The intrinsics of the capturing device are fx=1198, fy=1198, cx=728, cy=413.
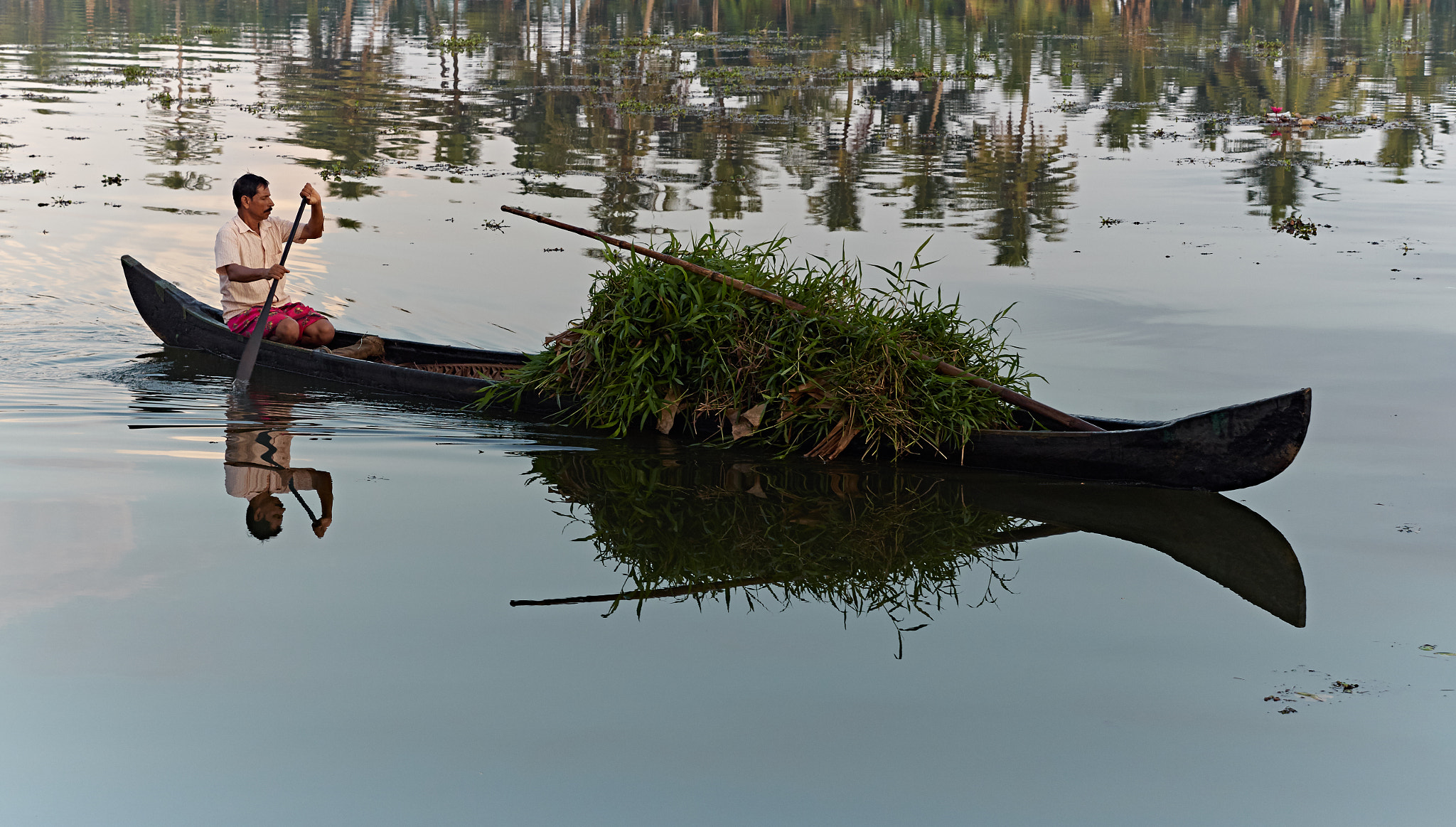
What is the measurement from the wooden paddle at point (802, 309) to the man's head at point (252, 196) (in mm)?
1932

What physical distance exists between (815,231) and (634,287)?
4369 millimetres

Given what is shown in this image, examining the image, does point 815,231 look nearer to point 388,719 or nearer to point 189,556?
point 189,556

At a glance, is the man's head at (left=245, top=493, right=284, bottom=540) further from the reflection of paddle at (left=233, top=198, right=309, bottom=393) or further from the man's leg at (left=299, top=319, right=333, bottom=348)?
the man's leg at (left=299, top=319, right=333, bottom=348)

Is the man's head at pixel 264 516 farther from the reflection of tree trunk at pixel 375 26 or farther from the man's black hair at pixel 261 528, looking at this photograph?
the reflection of tree trunk at pixel 375 26

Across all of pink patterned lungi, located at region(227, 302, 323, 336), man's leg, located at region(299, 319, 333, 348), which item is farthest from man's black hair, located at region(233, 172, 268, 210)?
man's leg, located at region(299, 319, 333, 348)

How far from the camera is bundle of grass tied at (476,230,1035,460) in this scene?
532cm

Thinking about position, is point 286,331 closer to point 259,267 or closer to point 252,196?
point 259,267

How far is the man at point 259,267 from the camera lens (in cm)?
664

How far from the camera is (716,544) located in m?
4.63

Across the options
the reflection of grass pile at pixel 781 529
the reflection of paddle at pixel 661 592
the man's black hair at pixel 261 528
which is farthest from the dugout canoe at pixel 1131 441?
the man's black hair at pixel 261 528

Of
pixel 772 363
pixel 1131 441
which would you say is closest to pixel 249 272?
pixel 772 363

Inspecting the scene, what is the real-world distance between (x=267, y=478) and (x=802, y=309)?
8.13 ft

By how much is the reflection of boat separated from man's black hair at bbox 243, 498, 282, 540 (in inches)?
45.4

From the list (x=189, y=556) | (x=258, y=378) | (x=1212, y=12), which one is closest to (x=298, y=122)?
(x=258, y=378)
